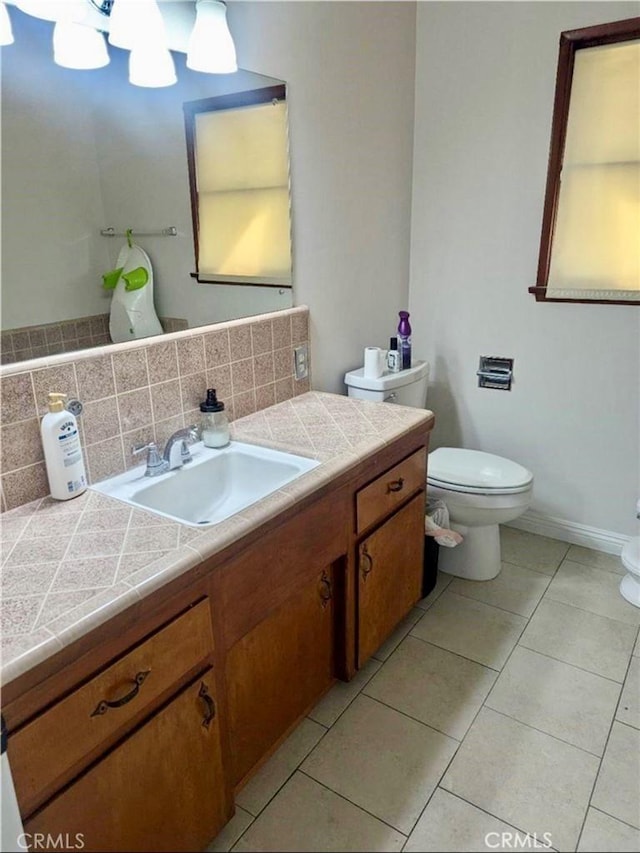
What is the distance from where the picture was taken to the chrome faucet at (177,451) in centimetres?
151

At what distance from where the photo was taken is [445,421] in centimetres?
287

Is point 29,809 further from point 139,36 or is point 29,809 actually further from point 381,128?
point 381,128

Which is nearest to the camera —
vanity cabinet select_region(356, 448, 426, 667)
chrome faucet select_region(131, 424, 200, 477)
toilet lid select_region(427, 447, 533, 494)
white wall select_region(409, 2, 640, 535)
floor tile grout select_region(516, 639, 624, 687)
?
chrome faucet select_region(131, 424, 200, 477)

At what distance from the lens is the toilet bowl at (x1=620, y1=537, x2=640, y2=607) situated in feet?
7.18

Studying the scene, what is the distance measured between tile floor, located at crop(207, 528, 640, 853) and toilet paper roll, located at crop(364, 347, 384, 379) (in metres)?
0.91

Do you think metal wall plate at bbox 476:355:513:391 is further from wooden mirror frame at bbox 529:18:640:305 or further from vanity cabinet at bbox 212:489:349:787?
vanity cabinet at bbox 212:489:349:787

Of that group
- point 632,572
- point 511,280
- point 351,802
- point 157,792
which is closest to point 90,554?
point 157,792

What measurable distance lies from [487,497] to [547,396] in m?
0.66

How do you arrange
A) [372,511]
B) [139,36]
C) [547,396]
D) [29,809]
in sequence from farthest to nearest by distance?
[547,396] → [372,511] → [139,36] → [29,809]

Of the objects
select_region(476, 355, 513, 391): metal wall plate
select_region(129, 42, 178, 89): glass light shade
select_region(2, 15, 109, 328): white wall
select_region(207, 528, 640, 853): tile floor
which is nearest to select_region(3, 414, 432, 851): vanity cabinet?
select_region(207, 528, 640, 853): tile floor

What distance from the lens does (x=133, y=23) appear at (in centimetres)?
141

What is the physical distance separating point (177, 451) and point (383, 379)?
39.8 inches

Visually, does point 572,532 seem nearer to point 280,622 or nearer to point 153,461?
point 280,622

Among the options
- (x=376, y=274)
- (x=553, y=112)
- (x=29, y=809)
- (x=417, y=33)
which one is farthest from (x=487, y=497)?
(x=417, y=33)
